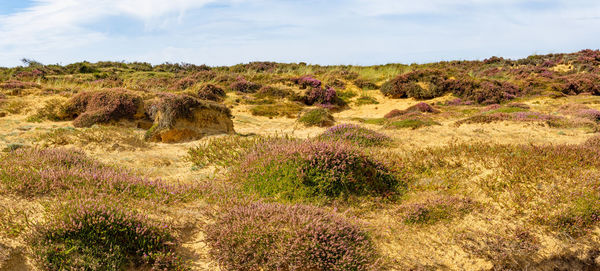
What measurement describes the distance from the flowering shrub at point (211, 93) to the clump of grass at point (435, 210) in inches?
667

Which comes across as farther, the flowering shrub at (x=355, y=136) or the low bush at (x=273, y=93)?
the low bush at (x=273, y=93)

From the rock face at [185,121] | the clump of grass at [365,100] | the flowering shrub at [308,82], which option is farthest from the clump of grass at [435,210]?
the flowering shrub at [308,82]

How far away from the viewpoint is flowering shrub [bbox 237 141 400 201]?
5.14 meters

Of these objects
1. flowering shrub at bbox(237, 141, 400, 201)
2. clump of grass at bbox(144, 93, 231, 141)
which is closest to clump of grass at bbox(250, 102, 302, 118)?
clump of grass at bbox(144, 93, 231, 141)

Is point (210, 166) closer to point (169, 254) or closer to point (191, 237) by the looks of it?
point (191, 237)

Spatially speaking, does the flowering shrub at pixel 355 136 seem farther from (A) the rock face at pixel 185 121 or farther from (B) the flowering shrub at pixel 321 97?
(B) the flowering shrub at pixel 321 97

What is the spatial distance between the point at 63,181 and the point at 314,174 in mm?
3455

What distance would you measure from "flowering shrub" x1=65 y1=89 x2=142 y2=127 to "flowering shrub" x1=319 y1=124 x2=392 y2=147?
8058 millimetres

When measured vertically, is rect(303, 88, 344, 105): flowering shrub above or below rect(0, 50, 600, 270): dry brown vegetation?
above

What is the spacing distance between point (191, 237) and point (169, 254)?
56cm

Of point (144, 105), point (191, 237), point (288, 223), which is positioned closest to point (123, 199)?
point (191, 237)

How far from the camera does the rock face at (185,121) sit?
1033 cm

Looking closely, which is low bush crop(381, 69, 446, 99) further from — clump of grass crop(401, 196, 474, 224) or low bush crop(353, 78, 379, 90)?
clump of grass crop(401, 196, 474, 224)

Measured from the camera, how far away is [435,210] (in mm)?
4801
